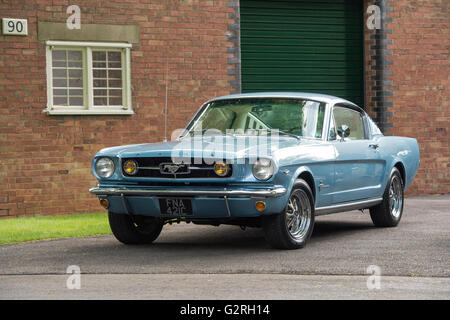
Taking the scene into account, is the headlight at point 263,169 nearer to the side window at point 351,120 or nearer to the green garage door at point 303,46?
the side window at point 351,120

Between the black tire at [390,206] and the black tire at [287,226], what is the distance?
6.87 feet

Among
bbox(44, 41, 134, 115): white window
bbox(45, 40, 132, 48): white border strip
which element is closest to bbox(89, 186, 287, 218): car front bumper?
bbox(44, 41, 134, 115): white window

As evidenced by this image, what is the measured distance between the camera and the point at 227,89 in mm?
15648

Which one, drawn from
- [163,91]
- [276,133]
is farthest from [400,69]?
[276,133]

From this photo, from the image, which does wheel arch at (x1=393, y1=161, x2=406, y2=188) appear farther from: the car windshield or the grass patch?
the grass patch

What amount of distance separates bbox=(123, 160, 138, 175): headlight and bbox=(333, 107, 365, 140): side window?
2.53 metres

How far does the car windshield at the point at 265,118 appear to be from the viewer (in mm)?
9586

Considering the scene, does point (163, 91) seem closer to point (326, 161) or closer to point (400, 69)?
point (400, 69)

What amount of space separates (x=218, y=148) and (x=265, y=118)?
4.33ft

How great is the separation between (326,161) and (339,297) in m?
3.27

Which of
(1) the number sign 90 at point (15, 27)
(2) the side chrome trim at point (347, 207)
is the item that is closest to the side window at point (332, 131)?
(2) the side chrome trim at point (347, 207)

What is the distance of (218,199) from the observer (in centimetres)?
833

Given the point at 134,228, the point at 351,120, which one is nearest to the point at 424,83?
the point at 351,120

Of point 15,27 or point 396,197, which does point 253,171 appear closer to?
point 396,197
